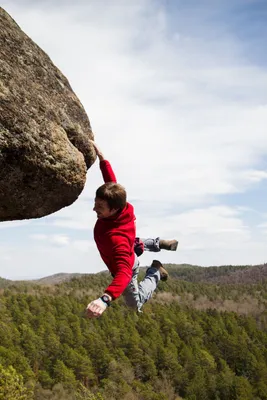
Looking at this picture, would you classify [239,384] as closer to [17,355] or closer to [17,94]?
[17,355]

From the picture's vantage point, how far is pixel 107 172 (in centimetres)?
805

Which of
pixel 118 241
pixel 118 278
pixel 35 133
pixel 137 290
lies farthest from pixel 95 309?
pixel 35 133

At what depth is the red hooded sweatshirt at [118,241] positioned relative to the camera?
6.63m

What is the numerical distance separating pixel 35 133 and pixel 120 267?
8.87 feet

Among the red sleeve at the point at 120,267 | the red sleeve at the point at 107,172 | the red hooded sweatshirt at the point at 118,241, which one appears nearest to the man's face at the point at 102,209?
A: the red hooded sweatshirt at the point at 118,241

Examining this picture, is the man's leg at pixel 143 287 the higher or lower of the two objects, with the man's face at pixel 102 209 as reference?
lower

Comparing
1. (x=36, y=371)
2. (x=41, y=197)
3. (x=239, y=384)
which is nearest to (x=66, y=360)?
(x=36, y=371)

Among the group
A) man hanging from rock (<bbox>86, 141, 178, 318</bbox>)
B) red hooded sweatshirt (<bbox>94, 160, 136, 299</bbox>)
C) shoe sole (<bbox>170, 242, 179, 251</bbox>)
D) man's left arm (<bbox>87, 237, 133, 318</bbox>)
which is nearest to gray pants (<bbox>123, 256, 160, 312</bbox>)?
man hanging from rock (<bbox>86, 141, 178, 318</bbox>)

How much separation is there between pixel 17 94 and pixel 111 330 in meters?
110

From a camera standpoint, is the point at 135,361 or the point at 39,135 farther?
the point at 135,361

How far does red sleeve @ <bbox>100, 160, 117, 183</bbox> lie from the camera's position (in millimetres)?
7953

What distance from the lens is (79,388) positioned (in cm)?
8369

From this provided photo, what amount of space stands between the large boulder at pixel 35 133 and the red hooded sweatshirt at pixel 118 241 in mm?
1432

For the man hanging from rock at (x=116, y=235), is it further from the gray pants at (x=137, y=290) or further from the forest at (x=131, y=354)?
the forest at (x=131, y=354)
